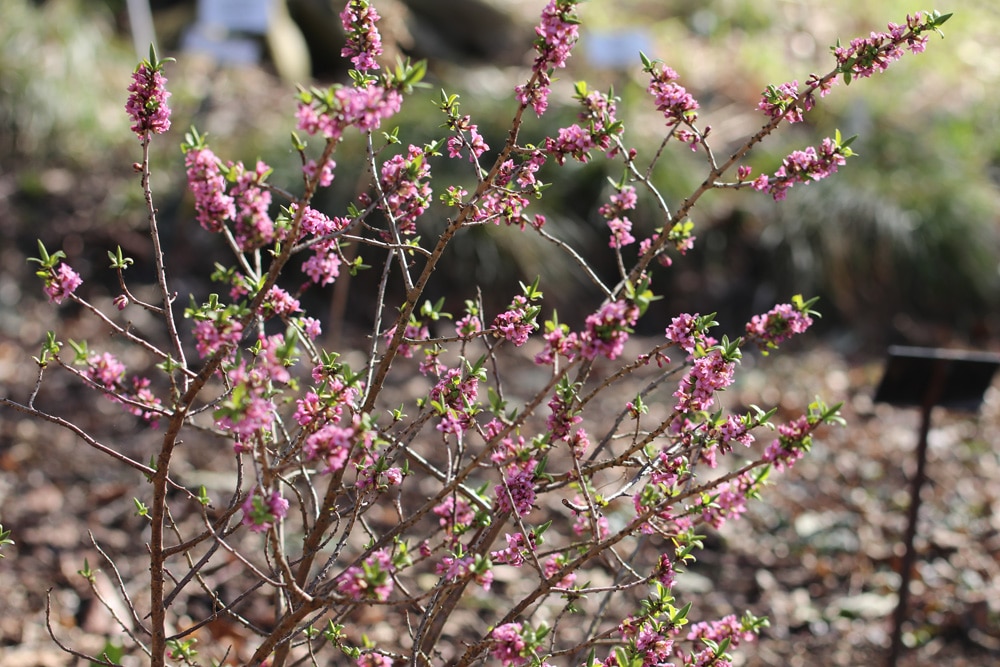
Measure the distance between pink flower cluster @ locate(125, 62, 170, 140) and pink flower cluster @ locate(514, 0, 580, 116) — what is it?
1.73ft

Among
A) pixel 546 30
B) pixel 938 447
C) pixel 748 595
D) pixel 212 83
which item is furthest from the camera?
pixel 212 83

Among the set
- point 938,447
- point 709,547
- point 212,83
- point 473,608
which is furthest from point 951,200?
point 212,83

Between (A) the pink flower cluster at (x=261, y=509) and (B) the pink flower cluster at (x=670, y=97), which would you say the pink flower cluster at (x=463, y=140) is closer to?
(B) the pink flower cluster at (x=670, y=97)

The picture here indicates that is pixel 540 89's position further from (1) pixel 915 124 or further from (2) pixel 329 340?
(1) pixel 915 124

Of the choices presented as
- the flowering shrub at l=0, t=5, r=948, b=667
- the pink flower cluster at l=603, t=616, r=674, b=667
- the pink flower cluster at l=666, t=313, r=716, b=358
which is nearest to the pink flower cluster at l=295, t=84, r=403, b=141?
the flowering shrub at l=0, t=5, r=948, b=667

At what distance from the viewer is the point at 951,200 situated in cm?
625

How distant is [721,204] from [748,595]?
324cm

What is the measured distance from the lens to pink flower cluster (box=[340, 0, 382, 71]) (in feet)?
5.03

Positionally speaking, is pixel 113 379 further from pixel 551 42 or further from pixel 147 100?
pixel 551 42

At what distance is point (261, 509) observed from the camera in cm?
132

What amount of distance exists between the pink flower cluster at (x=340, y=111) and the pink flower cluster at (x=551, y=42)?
12.1 inches

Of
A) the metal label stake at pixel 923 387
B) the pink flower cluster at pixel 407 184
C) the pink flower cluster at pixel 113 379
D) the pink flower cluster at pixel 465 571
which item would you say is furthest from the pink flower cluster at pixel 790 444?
the metal label stake at pixel 923 387

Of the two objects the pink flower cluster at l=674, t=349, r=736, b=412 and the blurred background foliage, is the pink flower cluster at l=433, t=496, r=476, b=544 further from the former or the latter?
the blurred background foliage

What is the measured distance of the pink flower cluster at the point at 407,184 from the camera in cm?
151
